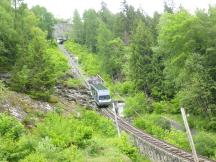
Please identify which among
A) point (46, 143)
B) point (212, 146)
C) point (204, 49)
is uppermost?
point (204, 49)

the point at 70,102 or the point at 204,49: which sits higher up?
the point at 204,49

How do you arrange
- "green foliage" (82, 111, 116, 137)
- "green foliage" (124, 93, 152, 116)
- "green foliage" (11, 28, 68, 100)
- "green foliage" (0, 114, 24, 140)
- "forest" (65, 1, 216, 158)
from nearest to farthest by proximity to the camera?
"green foliage" (0, 114, 24, 140)
"green foliage" (82, 111, 116, 137)
"forest" (65, 1, 216, 158)
"green foliage" (11, 28, 68, 100)
"green foliage" (124, 93, 152, 116)

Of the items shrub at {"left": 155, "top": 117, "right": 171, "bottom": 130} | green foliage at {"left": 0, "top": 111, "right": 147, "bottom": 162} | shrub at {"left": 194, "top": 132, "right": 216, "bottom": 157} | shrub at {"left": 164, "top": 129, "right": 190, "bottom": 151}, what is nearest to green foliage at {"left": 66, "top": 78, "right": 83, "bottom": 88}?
shrub at {"left": 155, "top": 117, "right": 171, "bottom": 130}

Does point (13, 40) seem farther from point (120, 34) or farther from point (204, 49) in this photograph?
point (120, 34)

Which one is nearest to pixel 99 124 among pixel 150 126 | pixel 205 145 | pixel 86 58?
pixel 150 126

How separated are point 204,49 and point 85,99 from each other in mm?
20884

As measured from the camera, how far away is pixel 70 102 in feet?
188

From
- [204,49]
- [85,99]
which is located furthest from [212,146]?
[85,99]

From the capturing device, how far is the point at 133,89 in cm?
6556

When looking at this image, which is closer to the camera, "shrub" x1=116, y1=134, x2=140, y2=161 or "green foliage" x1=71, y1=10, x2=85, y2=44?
"shrub" x1=116, y1=134, x2=140, y2=161

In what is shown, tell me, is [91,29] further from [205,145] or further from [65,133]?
[65,133]

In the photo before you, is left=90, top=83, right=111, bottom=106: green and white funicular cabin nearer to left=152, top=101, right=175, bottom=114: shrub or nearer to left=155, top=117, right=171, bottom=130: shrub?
left=152, top=101, right=175, bottom=114: shrub

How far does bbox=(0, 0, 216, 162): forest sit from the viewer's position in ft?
95.7

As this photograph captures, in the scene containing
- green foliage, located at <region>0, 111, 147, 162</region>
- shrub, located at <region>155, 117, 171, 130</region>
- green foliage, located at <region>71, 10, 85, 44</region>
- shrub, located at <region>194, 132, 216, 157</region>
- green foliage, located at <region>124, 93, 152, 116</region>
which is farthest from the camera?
green foliage, located at <region>71, 10, 85, 44</region>
